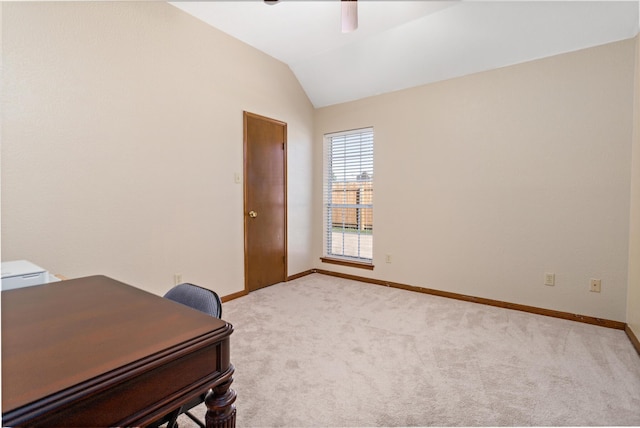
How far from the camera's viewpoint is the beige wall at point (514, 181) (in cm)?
273

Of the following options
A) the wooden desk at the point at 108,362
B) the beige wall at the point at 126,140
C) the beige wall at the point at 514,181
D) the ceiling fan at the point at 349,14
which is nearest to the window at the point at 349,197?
the beige wall at the point at 514,181

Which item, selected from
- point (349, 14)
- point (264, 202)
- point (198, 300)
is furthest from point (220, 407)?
point (264, 202)

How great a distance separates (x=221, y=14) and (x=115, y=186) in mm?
1842

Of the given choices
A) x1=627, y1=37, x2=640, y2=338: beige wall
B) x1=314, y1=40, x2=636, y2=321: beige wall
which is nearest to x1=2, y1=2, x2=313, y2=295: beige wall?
x1=314, y1=40, x2=636, y2=321: beige wall

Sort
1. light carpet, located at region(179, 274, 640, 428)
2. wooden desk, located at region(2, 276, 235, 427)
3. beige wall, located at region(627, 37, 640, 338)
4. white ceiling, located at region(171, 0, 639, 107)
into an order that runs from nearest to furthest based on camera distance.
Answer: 1. wooden desk, located at region(2, 276, 235, 427)
2. light carpet, located at region(179, 274, 640, 428)
3. beige wall, located at region(627, 37, 640, 338)
4. white ceiling, located at region(171, 0, 639, 107)

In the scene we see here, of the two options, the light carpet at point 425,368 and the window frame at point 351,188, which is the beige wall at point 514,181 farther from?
the light carpet at point 425,368

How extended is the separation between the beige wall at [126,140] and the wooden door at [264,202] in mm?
135

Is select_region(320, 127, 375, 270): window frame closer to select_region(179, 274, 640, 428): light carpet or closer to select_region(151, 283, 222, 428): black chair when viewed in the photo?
select_region(179, 274, 640, 428): light carpet

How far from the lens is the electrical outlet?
9.79 ft

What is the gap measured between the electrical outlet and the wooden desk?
3.19m

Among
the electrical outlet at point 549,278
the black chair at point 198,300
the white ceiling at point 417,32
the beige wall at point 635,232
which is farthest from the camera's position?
the electrical outlet at point 549,278

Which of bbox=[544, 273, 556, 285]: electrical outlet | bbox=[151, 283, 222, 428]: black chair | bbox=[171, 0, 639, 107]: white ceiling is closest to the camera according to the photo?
bbox=[151, 283, 222, 428]: black chair

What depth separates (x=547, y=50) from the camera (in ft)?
9.53

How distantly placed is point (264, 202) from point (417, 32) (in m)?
2.47
